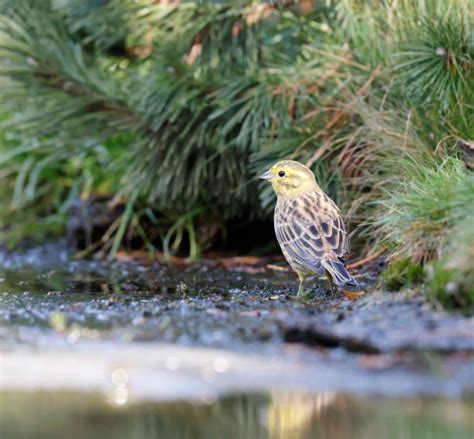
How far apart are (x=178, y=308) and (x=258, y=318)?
21.0 inches

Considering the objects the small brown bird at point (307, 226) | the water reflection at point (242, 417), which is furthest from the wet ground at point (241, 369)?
the small brown bird at point (307, 226)

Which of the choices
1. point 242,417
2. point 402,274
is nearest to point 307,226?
point 402,274

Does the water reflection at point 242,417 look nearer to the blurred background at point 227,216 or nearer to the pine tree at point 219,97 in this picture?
the blurred background at point 227,216

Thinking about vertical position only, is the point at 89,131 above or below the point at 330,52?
below

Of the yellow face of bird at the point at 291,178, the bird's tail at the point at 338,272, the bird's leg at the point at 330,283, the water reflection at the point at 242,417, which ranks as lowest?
the bird's leg at the point at 330,283

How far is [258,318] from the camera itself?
4133mm

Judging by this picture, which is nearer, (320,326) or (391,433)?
(391,433)

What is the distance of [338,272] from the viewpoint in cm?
514

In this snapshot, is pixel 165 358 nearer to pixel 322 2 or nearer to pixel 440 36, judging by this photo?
pixel 440 36

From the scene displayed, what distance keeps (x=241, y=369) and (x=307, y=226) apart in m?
2.22

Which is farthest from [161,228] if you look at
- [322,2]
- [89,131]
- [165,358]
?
[165,358]

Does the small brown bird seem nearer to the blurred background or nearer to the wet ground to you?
the blurred background

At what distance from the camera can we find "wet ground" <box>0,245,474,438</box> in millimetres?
2934

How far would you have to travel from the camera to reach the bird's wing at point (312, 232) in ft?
17.6
